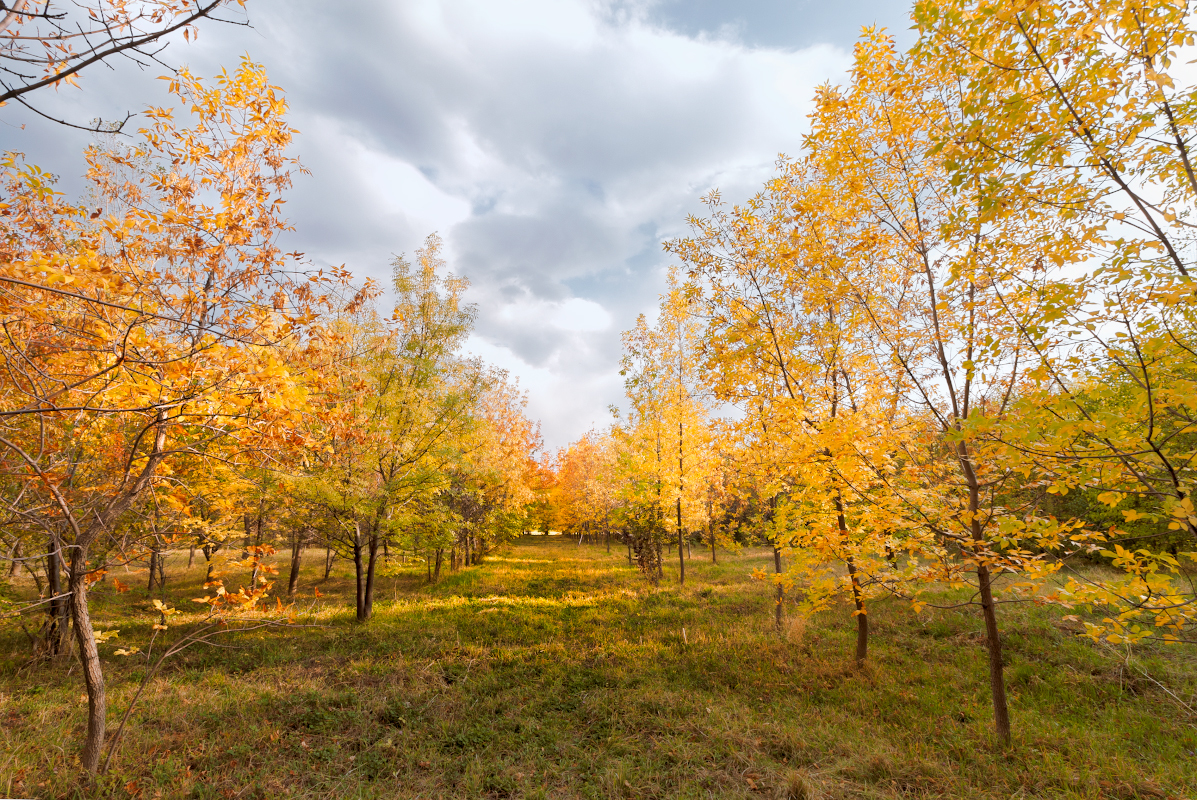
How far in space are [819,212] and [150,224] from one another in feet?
26.1

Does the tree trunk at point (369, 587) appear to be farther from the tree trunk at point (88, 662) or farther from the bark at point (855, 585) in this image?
the bark at point (855, 585)

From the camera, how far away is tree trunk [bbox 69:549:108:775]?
14.5ft

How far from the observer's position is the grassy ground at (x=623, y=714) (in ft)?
16.7

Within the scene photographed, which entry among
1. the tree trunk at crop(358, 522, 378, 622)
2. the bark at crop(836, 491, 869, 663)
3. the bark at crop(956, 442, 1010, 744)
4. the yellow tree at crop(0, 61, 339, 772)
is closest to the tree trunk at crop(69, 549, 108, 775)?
the yellow tree at crop(0, 61, 339, 772)

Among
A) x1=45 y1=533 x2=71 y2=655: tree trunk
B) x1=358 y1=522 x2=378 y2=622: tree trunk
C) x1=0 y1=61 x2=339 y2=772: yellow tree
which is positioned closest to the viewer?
x1=0 y1=61 x2=339 y2=772: yellow tree

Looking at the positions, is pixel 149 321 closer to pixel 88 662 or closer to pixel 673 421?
pixel 88 662

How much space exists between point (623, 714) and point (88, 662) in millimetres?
6492

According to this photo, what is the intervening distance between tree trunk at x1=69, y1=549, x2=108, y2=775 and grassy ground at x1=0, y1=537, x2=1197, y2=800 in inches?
16.2

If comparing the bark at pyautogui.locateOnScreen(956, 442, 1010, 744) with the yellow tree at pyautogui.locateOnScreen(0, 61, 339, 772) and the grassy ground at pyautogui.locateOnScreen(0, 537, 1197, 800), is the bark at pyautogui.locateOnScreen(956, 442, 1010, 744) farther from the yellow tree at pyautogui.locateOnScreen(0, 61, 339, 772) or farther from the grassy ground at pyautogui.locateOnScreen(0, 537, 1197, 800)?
the yellow tree at pyautogui.locateOnScreen(0, 61, 339, 772)

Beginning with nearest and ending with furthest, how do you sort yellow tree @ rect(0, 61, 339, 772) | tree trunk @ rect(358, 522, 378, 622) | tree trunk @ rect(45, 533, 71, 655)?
yellow tree @ rect(0, 61, 339, 772) → tree trunk @ rect(45, 533, 71, 655) → tree trunk @ rect(358, 522, 378, 622)

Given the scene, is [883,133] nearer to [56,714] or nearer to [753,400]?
[753,400]

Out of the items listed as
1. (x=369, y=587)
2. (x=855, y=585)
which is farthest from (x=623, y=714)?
(x=369, y=587)

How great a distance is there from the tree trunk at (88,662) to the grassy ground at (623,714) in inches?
16.2

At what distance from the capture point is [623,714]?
22.4ft
